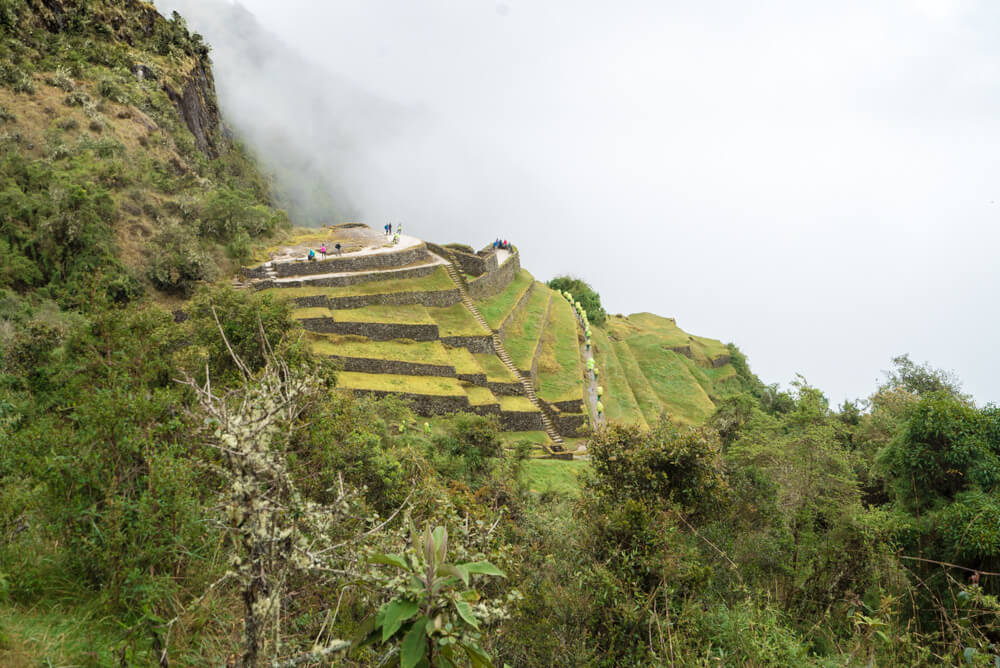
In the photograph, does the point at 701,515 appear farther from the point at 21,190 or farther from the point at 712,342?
the point at 712,342

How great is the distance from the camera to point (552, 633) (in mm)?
5117

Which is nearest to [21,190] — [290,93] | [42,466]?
[42,466]

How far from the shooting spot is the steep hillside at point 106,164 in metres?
19.4

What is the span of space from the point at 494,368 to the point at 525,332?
17.5 feet

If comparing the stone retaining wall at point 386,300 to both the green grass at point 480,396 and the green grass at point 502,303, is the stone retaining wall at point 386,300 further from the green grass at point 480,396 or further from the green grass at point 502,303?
the green grass at point 480,396

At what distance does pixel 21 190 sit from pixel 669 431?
83.9 feet

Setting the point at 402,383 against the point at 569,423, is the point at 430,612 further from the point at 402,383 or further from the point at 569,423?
the point at 569,423

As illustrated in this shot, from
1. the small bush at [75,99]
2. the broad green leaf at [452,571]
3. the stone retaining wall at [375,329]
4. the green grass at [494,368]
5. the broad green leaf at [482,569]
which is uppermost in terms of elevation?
the small bush at [75,99]

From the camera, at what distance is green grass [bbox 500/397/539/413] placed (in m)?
21.7

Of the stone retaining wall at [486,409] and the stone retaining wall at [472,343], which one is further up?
the stone retaining wall at [472,343]

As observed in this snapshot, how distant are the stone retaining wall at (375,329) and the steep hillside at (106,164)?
17.0 ft

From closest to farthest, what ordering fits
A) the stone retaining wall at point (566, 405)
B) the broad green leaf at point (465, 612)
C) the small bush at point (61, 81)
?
1. the broad green leaf at point (465, 612)
2. the stone retaining wall at point (566, 405)
3. the small bush at point (61, 81)

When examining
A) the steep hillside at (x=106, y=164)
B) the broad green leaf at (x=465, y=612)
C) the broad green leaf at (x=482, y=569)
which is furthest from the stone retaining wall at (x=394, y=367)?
Answer: the broad green leaf at (x=465, y=612)

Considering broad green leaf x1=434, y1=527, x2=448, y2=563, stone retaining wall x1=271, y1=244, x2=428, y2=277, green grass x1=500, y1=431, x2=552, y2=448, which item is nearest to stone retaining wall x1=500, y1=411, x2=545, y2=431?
green grass x1=500, y1=431, x2=552, y2=448
